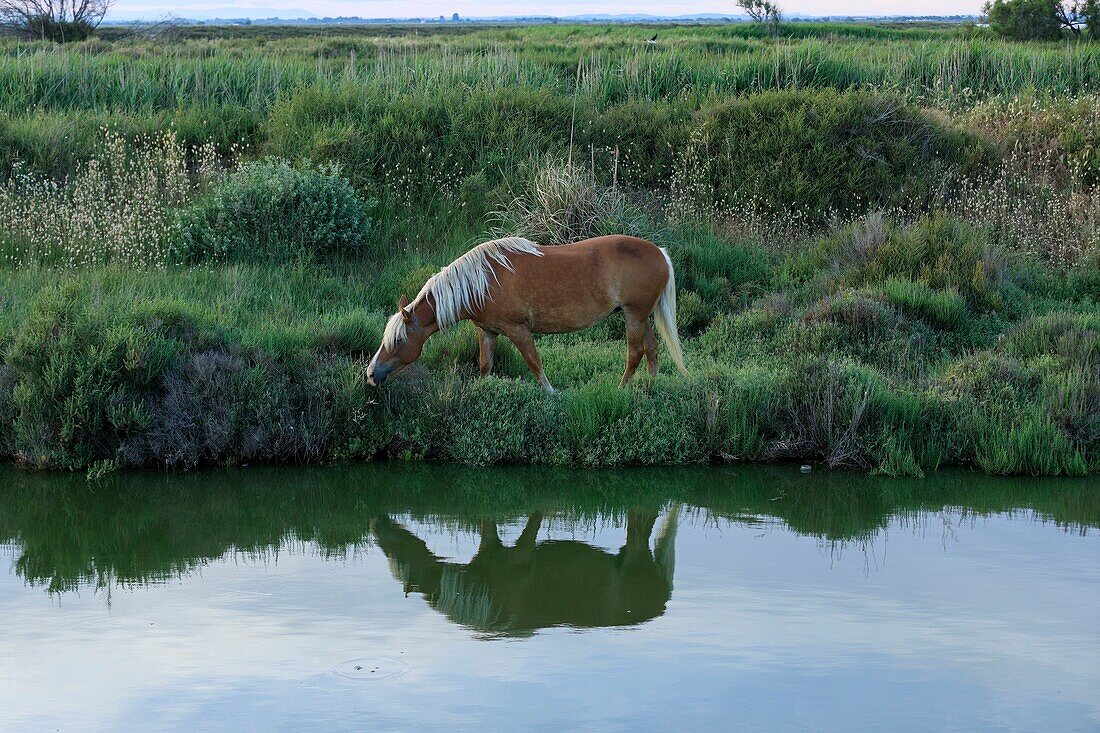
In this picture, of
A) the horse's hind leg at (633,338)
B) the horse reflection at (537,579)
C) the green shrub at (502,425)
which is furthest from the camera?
the horse's hind leg at (633,338)

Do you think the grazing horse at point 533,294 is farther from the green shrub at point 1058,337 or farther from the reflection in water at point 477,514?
the green shrub at point 1058,337

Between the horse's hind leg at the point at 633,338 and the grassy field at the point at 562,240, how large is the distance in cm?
30

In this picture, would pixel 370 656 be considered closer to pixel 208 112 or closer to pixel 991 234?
pixel 991 234

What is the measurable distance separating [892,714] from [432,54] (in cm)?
1659

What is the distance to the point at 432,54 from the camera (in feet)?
65.0

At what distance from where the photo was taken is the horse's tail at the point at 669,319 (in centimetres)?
988

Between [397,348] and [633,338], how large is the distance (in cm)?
197

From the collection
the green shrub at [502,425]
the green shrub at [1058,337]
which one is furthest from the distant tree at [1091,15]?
the green shrub at [502,425]

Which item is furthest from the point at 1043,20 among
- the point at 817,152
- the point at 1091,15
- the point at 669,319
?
the point at 669,319

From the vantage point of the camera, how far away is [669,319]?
992cm

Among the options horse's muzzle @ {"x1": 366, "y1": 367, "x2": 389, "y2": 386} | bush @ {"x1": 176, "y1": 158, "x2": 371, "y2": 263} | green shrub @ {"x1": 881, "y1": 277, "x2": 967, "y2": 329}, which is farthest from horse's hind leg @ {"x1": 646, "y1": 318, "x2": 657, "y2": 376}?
bush @ {"x1": 176, "y1": 158, "x2": 371, "y2": 263}

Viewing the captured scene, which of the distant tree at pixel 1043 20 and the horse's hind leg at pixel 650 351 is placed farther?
the distant tree at pixel 1043 20

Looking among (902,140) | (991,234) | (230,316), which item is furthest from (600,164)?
(230,316)

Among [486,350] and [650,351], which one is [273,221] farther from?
[650,351]
